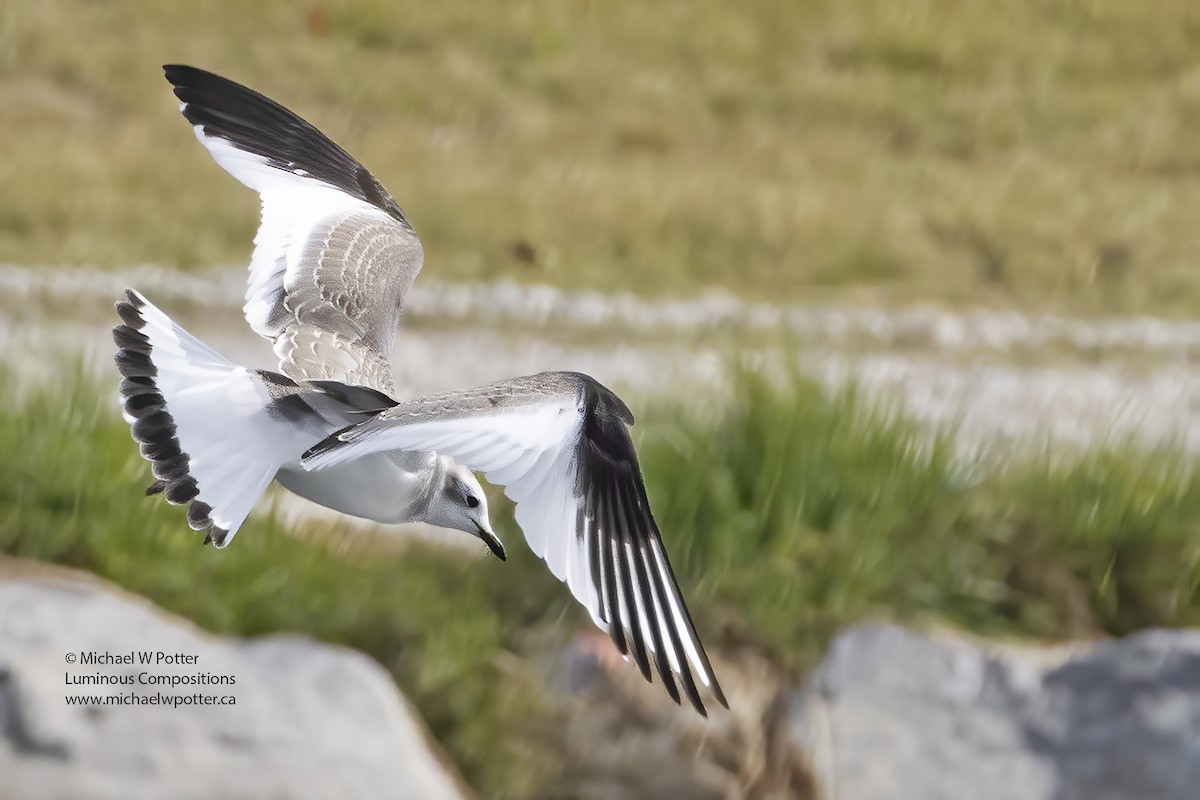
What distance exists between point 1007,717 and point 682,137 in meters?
4.14

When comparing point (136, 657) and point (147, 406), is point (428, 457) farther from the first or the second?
point (136, 657)

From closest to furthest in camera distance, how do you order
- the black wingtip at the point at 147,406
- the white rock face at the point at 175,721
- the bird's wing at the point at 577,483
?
the bird's wing at the point at 577,483
the black wingtip at the point at 147,406
the white rock face at the point at 175,721

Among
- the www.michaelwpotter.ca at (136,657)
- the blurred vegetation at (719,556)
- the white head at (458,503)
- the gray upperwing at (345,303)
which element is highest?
the gray upperwing at (345,303)

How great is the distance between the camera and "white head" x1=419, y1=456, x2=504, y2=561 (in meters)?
2.05

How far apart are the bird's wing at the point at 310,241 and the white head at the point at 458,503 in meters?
0.24

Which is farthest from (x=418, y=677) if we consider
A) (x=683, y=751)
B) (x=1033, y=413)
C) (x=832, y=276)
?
(x=832, y=276)

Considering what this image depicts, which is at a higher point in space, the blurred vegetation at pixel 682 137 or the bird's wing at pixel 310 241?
the bird's wing at pixel 310 241

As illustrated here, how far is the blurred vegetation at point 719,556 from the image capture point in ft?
8.81

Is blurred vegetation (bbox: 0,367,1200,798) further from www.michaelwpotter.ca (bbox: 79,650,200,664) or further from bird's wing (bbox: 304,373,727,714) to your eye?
bird's wing (bbox: 304,373,727,714)

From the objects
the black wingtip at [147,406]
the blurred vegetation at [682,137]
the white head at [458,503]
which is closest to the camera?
the black wingtip at [147,406]

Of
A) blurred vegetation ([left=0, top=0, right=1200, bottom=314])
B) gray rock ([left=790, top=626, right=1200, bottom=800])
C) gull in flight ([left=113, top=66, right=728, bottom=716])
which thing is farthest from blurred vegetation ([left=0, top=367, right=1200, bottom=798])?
blurred vegetation ([left=0, top=0, right=1200, bottom=314])

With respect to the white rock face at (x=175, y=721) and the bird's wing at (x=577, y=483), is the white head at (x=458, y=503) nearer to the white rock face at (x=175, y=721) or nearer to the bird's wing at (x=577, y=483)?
the bird's wing at (x=577, y=483)

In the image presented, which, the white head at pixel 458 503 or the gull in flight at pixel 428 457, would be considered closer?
the gull in flight at pixel 428 457

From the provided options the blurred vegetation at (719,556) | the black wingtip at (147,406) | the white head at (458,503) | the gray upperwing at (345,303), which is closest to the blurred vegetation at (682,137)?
the blurred vegetation at (719,556)
